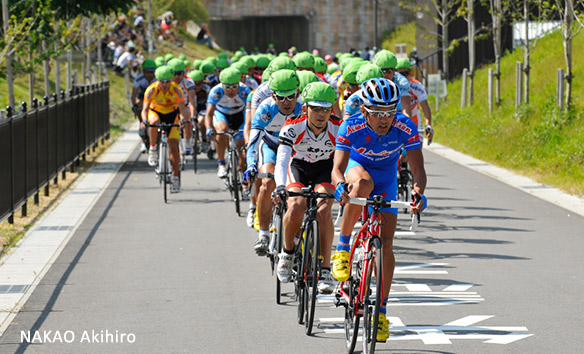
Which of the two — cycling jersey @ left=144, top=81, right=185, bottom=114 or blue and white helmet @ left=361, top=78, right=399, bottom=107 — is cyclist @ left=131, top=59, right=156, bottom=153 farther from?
blue and white helmet @ left=361, top=78, right=399, bottom=107

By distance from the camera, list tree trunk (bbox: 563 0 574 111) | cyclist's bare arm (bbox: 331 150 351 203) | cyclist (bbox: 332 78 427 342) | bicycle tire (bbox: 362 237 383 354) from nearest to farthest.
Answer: bicycle tire (bbox: 362 237 383 354) → cyclist (bbox: 332 78 427 342) → cyclist's bare arm (bbox: 331 150 351 203) → tree trunk (bbox: 563 0 574 111)

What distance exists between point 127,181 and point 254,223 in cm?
913

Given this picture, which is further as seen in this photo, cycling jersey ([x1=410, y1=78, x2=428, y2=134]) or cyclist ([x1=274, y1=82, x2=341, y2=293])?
cycling jersey ([x1=410, y1=78, x2=428, y2=134])

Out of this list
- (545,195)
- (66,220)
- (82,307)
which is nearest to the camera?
(82,307)

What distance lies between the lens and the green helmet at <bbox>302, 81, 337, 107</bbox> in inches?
370

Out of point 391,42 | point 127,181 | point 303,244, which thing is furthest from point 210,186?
point 391,42

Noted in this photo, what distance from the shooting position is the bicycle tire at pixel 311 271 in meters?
8.62

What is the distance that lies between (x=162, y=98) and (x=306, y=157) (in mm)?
9172

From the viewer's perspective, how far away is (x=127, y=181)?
21.1 meters

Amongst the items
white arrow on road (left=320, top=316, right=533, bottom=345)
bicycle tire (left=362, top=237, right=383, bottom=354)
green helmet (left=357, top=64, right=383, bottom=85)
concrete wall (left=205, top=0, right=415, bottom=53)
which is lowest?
white arrow on road (left=320, top=316, right=533, bottom=345)

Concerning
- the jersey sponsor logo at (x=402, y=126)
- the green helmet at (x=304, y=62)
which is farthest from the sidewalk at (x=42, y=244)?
the green helmet at (x=304, y=62)

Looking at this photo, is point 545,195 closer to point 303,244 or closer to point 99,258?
point 99,258

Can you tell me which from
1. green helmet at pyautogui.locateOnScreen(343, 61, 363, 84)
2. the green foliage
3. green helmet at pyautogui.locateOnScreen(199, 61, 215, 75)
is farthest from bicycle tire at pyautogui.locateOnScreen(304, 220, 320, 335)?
green helmet at pyautogui.locateOnScreen(199, 61, 215, 75)

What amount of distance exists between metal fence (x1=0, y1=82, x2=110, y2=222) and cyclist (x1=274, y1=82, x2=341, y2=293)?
16.4 feet
